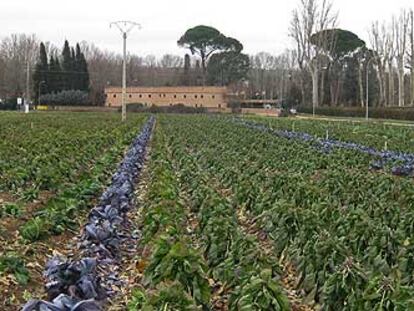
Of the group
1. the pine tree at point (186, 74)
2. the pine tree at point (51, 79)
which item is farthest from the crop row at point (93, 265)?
the pine tree at point (186, 74)

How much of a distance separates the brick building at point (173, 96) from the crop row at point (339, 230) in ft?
259

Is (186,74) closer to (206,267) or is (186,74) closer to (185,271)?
(206,267)

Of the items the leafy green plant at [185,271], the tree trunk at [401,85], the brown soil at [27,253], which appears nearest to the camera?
the leafy green plant at [185,271]

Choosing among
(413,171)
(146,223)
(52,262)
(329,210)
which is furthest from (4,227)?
(413,171)

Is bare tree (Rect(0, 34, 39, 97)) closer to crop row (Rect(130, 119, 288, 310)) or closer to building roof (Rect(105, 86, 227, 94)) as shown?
building roof (Rect(105, 86, 227, 94))

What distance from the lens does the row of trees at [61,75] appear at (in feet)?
316

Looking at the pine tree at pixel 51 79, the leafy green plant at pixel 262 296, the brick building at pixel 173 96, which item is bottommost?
the leafy green plant at pixel 262 296

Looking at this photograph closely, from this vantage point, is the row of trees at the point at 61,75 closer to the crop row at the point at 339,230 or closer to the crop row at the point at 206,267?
the crop row at the point at 339,230

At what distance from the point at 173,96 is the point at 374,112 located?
135 ft

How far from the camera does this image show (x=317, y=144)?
81.9 feet

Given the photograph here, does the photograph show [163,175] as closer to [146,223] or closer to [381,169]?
[146,223]

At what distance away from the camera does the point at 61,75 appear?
97.2 meters

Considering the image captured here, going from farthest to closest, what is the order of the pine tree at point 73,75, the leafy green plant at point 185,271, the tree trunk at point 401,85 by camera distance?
the pine tree at point 73,75
the tree trunk at point 401,85
the leafy green plant at point 185,271

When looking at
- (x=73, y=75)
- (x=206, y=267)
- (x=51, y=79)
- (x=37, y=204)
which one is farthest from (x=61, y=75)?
(x=206, y=267)
